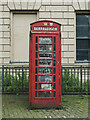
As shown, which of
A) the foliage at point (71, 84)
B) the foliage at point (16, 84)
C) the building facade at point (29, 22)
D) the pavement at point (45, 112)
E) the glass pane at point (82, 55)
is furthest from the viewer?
the glass pane at point (82, 55)

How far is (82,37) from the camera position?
40.2 ft

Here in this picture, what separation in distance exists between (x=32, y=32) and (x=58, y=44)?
0.87 m

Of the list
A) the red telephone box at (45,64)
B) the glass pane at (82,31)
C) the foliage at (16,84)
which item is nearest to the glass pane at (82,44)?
the glass pane at (82,31)

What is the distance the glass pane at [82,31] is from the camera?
40.2 ft

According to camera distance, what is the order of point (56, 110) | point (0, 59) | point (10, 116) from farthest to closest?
1. point (0, 59)
2. point (56, 110)
3. point (10, 116)

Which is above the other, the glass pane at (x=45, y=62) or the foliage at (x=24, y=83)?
the glass pane at (x=45, y=62)

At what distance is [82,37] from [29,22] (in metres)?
3.12

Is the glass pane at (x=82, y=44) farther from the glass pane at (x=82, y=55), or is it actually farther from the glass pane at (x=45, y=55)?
the glass pane at (x=45, y=55)

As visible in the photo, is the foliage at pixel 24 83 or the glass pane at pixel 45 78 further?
the foliage at pixel 24 83

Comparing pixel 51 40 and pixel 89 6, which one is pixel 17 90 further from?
pixel 89 6

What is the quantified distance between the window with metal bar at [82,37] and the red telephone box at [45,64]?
5868mm

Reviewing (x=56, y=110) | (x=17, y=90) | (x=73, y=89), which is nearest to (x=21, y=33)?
(x=17, y=90)

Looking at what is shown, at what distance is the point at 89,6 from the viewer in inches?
474

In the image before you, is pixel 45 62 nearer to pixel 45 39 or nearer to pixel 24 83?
pixel 45 39
